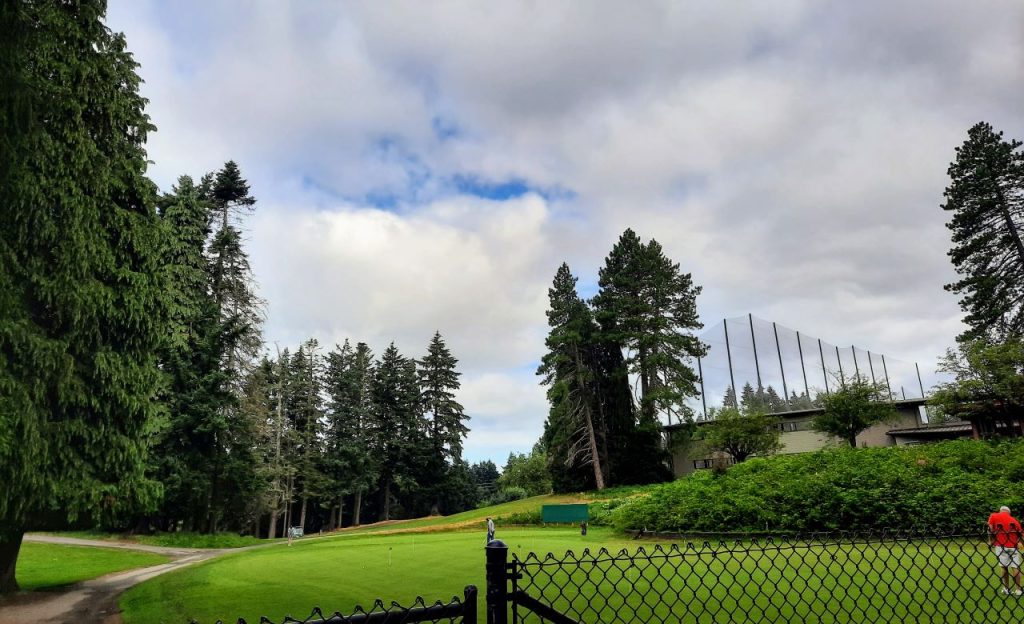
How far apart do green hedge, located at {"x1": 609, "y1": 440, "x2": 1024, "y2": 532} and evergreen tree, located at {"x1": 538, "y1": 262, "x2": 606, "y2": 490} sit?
66.4 feet

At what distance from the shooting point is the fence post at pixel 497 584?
7.32 feet

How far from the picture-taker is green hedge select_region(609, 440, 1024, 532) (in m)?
14.2

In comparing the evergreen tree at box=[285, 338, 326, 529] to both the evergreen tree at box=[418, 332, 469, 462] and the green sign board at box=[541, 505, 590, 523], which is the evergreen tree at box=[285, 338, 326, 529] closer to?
the evergreen tree at box=[418, 332, 469, 462]

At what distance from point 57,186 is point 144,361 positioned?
178 inches

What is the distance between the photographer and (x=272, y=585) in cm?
1231

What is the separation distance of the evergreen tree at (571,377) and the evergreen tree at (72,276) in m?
29.7

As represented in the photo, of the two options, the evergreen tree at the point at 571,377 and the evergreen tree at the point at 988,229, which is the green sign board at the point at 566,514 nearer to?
the evergreen tree at the point at 571,377

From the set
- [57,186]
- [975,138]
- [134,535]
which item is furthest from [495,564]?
[975,138]

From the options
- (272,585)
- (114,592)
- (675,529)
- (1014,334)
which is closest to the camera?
(272,585)

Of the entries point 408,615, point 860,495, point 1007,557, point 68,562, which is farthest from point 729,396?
point 408,615

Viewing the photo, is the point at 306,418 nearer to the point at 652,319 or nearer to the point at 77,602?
the point at 652,319

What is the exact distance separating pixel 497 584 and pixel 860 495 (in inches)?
667

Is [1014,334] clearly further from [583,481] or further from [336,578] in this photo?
[336,578]

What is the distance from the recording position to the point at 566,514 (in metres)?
23.5
